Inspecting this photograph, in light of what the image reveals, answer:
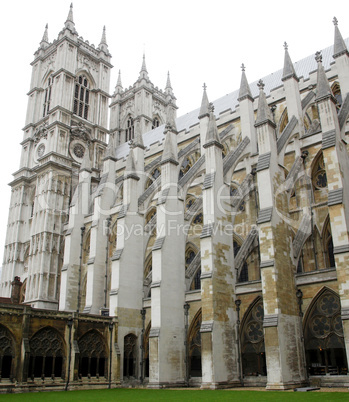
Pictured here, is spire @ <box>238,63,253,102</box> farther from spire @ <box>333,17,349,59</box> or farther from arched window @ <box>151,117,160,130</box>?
arched window @ <box>151,117,160,130</box>

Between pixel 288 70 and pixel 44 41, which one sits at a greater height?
pixel 44 41

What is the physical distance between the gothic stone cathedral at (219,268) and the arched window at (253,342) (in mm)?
54

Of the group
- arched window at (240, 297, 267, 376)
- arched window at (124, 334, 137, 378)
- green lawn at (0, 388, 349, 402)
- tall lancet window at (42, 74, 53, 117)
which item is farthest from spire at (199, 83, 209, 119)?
tall lancet window at (42, 74, 53, 117)

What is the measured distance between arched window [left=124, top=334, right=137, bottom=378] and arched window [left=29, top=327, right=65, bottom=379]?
14.5ft

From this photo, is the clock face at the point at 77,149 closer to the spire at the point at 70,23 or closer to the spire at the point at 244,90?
the spire at the point at 70,23

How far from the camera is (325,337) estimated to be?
19.3 metres

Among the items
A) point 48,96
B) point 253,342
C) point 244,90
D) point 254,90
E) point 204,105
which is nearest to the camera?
point 253,342

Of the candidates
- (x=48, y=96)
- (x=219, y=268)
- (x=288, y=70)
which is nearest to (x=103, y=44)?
(x=48, y=96)

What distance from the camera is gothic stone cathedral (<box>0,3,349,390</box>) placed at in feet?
64.2

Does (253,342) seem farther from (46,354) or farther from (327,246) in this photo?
(46,354)

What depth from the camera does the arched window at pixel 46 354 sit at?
2145 cm

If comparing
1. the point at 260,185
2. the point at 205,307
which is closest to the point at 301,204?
the point at 260,185

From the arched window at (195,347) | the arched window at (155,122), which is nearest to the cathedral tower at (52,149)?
the arched window at (155,122)

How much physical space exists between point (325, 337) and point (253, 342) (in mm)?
3689
